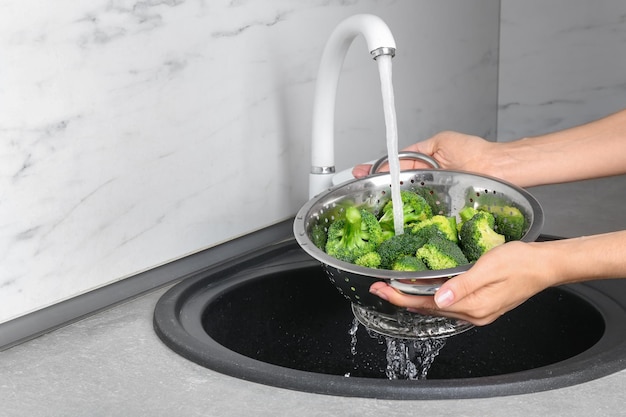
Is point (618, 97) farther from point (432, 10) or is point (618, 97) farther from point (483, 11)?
point (432, 10)

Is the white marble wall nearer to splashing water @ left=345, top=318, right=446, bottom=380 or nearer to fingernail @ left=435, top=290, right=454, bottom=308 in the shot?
splashing water @ left=345, top=318, right=446, bottom=380

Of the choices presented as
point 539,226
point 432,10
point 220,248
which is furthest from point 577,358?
point 432,10

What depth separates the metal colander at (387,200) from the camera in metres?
1.05

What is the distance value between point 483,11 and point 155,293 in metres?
1.24

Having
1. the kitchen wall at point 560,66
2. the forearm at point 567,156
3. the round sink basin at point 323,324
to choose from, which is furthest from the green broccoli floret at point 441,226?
the kitchen wall at point 560,66

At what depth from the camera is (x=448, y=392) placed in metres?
1.00

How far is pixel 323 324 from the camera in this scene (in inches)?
57.4

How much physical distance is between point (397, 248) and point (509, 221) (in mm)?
168

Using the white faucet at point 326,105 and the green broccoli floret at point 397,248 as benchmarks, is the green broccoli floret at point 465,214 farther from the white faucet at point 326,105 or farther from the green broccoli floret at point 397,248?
the white faucet at point 326,105

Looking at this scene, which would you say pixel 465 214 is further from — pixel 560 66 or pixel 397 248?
pixel 560 66

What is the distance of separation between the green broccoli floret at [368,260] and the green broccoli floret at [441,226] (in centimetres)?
8

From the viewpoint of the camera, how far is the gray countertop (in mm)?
981

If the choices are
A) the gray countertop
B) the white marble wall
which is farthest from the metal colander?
the white marble wall

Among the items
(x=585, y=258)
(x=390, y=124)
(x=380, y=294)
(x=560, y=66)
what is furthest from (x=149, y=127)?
(x=560, y=66)
